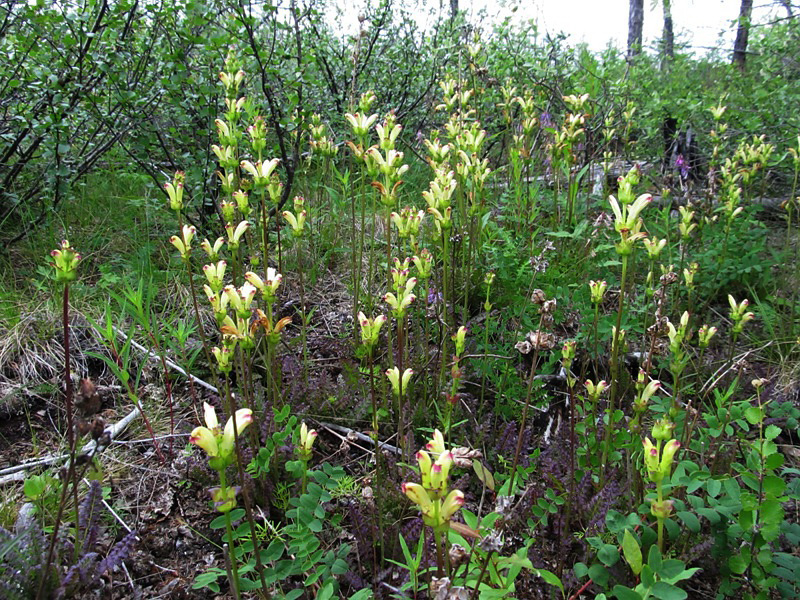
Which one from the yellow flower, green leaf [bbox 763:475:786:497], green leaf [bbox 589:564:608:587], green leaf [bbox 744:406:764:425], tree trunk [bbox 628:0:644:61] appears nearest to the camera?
the yellow flower

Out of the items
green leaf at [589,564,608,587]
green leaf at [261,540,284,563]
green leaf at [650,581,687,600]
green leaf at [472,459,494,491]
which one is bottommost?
green leaf at [589,564,608,587]

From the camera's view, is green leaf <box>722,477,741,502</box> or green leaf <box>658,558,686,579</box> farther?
green leaf <box>722,477,741,502</box>

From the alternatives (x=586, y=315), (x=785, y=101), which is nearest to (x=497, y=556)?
(x=586, y=315)

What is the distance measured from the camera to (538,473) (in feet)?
6.40

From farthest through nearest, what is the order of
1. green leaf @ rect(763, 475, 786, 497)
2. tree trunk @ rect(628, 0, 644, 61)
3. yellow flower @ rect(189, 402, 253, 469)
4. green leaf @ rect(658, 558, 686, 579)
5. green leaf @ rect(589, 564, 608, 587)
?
tree trunk @ rect(628, 0, 644, 61) < green leaf @ rect(763, 475, 786, 497) < green leaf @ rect(589, 564, 608, 587) < green leaf @ rect(658, 558, 686, 579) < yellow flower @ rect(189, 402, 253, 469)

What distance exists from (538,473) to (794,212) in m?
3.81

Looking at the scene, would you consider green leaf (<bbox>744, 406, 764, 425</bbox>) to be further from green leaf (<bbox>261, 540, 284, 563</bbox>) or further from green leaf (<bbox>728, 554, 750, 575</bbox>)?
green leaf (<bbox>261, 540, 284, 563</bbox>)

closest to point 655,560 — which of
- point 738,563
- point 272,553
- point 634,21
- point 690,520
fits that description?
point 690,520

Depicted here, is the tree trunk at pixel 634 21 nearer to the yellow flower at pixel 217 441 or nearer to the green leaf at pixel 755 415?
the green leaf at pixel 755 415

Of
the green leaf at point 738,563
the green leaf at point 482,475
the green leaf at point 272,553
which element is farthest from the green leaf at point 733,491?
the green leaf at point 272,553

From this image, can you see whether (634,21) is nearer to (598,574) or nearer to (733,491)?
(733,491)

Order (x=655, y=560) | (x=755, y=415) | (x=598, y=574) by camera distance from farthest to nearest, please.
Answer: (x=755, y=415) → (x=598, y=574) → (x=655, y=560)

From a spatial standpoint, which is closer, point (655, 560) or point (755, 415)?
point (655, 560)

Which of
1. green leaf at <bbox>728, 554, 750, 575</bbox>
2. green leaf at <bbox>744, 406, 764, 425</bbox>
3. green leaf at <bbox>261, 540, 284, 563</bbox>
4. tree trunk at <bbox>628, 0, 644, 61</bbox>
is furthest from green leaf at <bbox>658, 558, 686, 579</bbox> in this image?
tree trunk at <bbox>628, 0, 644, 61</bbox>
